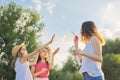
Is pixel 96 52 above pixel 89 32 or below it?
below

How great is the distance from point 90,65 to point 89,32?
0.52 m

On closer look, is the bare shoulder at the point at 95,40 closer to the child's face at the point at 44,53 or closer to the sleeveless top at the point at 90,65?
the sleeveless top at the point at 90,65

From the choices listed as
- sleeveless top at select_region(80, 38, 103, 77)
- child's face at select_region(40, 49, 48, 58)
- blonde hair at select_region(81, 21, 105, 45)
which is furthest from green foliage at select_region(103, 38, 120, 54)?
sleeveless top at select_region(80, 38, 103, 77)

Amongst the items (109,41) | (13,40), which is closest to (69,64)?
(109,41)

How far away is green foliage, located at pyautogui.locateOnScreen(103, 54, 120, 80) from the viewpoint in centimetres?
2359

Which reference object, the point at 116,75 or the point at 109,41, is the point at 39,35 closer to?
the point at 109,41

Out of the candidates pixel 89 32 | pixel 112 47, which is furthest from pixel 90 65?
pixel 112 47

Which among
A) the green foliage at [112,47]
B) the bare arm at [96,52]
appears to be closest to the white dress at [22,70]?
the bare arm at [96,52]

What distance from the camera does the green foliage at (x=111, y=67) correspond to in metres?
23.6

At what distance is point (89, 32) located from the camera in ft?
19.0

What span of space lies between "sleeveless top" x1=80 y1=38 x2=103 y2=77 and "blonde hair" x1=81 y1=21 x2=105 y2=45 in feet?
0.37

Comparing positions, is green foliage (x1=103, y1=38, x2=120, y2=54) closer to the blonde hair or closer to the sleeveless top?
the blonde hair

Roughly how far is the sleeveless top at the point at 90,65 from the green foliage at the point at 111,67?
18.0 metres

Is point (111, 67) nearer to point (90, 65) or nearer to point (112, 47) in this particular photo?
point (112, 47)
